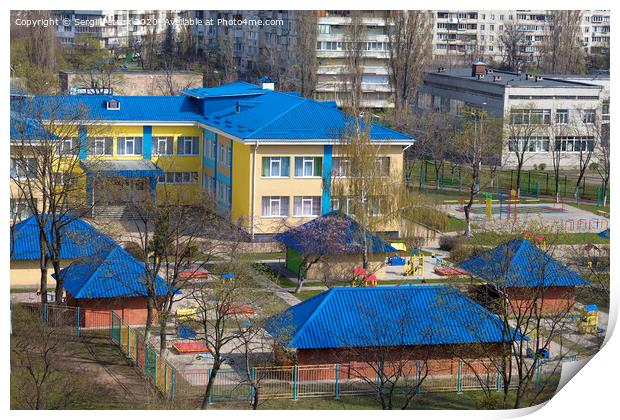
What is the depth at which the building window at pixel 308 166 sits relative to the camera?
19000 mm

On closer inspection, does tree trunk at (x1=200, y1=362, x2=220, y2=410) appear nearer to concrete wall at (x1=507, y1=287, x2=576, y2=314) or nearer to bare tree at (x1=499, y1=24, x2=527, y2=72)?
concrete wall at (x1=507, y1=287, x2=576, y2=314)

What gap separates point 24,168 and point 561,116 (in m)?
13.9

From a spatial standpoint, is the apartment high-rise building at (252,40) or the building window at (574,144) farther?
the apartment high-rise building at (252,40)

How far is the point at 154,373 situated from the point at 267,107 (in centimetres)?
858

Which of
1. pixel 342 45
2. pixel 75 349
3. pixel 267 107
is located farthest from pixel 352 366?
pixel 342 45

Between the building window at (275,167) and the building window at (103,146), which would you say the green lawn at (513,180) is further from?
the building window at (103,146)

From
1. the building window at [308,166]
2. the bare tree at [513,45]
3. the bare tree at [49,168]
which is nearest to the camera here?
the bare tree at [49,168]

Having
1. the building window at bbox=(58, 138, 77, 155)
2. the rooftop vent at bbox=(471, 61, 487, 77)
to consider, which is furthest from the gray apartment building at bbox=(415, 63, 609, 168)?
the building window at bbox=(58, 138, 77, 155)

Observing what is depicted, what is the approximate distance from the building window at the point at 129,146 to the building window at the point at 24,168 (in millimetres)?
3126

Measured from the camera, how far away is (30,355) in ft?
40.1

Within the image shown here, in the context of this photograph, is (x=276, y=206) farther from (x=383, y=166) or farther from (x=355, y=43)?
(x=355, y=43)

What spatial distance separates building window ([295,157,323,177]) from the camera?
19000 mm

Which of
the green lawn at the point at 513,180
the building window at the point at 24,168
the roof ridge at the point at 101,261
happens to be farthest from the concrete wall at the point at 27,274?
the green lawn at the point at 513,180

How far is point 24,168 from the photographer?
15602 millimetres
